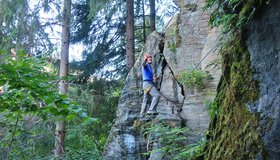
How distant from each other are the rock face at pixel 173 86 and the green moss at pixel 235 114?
480 centimetres

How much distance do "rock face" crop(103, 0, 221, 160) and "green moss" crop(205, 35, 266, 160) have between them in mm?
4802

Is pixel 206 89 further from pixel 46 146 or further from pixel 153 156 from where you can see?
pixel 46 146

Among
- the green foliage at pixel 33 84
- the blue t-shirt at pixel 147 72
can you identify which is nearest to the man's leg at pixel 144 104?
the blue t-shirt at pixel 147 72

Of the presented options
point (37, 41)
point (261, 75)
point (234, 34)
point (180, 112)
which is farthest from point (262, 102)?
point (37, 41)

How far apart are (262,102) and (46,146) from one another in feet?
33.9

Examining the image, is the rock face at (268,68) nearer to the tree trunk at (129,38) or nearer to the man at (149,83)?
the man at (149,83)

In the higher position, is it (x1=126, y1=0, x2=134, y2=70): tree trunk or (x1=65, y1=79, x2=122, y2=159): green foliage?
(x1=126, y1=0, x2=134, y2=70): tree trunk

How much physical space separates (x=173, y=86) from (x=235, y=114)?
646cm

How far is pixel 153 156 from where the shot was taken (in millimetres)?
7863

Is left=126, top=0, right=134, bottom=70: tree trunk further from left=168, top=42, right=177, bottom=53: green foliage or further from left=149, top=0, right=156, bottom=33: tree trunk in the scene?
left=168, top=42, right=177, bottom=53: green foliage

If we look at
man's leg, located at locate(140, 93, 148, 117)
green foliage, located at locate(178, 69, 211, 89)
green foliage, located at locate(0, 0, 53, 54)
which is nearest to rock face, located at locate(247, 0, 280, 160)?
green foliage, located at locate(178, 69, 211, 89)

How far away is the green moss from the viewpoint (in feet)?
9.65

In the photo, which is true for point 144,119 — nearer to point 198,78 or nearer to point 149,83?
point 149,83

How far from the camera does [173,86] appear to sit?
381 inches
